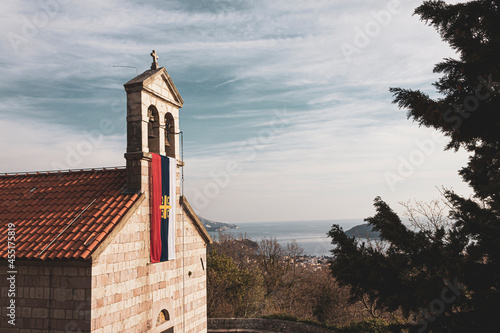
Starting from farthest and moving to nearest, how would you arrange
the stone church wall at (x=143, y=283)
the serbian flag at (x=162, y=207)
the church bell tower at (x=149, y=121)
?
1. the serbian flag at (x=162, y=207)
2. the church bell tower at (x=149, y=121)
3. the stone church wall at (x=143, y=283)

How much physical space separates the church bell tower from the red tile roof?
2.82 feet

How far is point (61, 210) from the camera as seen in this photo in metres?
11.0

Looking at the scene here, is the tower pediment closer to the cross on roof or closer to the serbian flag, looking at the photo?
the cross on roof

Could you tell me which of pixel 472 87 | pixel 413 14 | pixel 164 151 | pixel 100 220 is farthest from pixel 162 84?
pixel 472 87

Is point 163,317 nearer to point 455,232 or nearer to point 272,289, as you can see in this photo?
point 455,232

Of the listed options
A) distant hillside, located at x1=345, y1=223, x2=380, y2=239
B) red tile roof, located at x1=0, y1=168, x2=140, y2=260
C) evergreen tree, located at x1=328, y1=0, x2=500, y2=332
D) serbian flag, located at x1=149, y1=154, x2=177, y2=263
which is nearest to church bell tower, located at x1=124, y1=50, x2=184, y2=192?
serbian flag, located at x1=149, y1=154, x2=177, y2=263

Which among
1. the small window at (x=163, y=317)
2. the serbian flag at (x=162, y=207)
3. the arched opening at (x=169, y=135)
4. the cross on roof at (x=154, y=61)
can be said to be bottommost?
the small window at (x=163, y=317)

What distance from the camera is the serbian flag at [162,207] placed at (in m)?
11.5

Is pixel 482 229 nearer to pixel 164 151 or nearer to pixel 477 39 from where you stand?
pixel 477 39

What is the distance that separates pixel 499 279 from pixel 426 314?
1022mm

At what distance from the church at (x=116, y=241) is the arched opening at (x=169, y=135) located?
0.04m

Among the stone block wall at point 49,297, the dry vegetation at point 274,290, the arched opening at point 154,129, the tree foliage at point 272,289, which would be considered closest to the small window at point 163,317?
the stone block wall at point 49,297

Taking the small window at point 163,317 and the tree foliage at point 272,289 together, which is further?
the tree foliage at point 272,289

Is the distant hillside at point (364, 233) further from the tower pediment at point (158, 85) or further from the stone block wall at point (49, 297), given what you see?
the tower pediment at point (158, 85)
